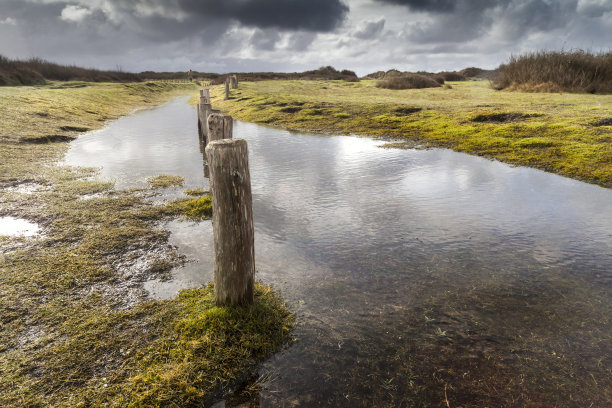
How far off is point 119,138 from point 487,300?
19.7 metres

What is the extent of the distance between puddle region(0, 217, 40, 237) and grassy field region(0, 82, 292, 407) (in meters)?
0.20

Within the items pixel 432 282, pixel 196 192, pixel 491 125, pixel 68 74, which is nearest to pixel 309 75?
pixel 68 74

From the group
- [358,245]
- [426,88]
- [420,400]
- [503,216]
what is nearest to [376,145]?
[503,216]

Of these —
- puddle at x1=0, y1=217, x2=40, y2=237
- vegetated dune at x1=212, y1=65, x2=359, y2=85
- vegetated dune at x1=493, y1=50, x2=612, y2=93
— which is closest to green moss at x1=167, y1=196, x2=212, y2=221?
puddle at x1=0, y1=217, x2=40, y2=237

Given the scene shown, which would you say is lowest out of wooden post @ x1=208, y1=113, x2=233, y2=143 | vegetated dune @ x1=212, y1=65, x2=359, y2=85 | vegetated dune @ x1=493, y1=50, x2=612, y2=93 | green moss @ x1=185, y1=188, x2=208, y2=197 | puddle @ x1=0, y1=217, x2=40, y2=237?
puddle @ x1=0, y1=217, x2=40, y2=237

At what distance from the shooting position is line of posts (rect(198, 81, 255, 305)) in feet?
13.6

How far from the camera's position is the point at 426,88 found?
39562 mm

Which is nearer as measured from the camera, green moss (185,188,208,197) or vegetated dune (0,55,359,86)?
green moss (185,188,208,197)

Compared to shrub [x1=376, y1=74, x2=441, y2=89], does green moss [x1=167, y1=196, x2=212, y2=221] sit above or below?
below

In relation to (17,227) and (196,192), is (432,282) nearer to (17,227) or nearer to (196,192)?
(196,192)

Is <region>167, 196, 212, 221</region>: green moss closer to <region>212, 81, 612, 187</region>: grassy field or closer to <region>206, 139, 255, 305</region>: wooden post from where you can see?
<region>206, 139, 255, 305</region>: wooden post

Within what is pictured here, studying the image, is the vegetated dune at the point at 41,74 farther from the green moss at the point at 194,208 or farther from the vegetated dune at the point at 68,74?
the green moss at the point at 194,208

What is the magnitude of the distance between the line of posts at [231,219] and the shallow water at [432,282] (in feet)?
3.43

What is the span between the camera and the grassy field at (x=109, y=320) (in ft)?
12.2
